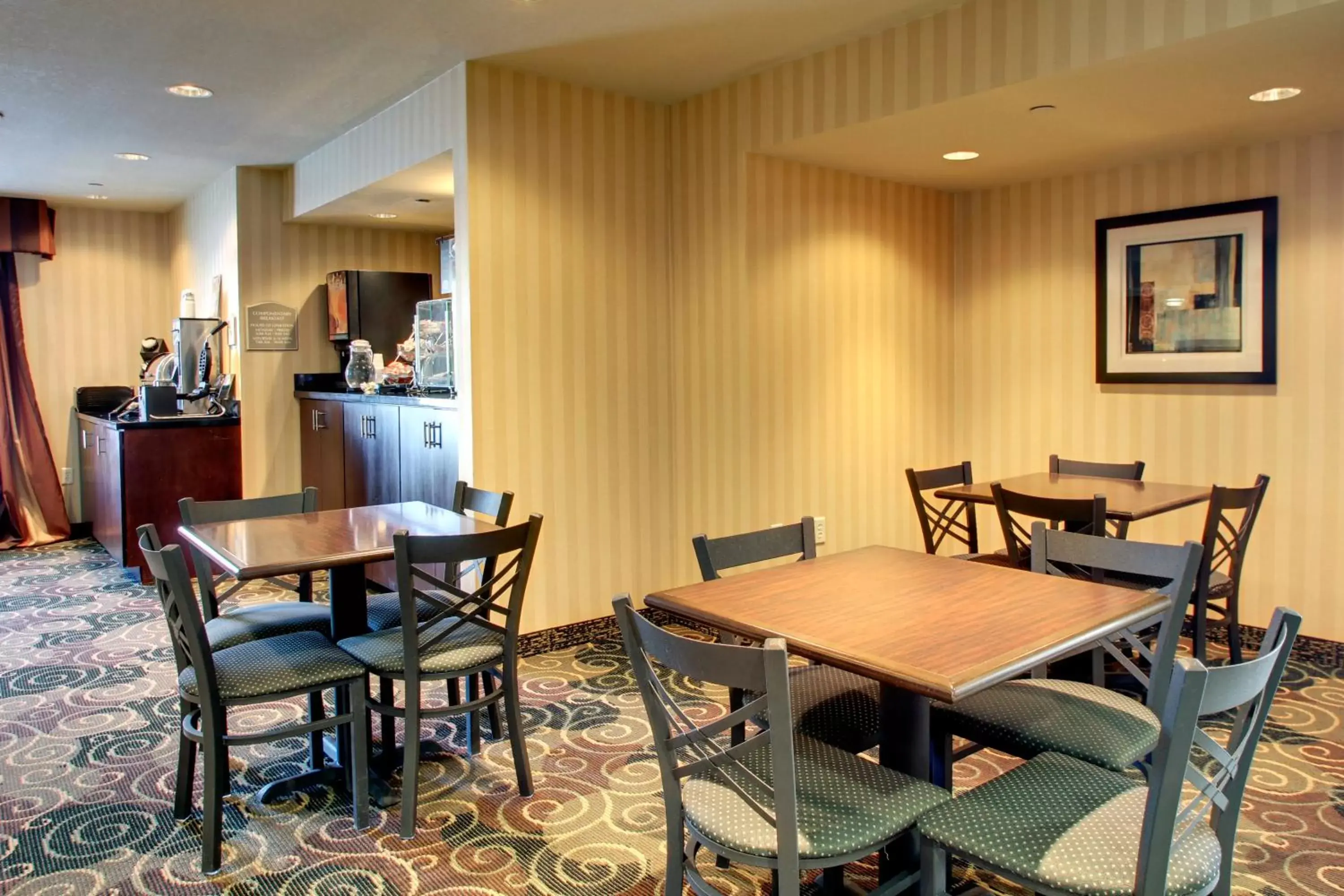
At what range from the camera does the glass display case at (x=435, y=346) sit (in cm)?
423

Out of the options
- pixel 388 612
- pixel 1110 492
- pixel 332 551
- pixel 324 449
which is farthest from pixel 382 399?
pixel 1110 492

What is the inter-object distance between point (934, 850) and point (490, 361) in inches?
108

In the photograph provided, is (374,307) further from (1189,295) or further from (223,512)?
(1189,295)

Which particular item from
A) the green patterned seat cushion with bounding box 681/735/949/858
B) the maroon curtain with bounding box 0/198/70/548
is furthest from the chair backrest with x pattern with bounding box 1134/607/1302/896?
the maroon curtain with bounding box 0/198/70/548

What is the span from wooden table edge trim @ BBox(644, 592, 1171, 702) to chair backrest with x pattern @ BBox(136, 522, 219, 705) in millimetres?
1088

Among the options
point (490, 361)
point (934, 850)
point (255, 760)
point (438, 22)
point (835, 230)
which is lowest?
point (255, 760)

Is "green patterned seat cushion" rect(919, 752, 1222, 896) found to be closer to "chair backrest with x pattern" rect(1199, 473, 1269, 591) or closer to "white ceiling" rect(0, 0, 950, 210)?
"chair backrest with x pattern" rect(1199, 473, 1269, 591)

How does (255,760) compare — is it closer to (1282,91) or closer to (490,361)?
(490,361)

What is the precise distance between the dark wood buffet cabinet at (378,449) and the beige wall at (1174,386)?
283cm

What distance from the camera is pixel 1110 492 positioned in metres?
3.51

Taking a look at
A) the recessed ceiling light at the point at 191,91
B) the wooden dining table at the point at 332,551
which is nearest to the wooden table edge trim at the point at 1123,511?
the wooden dining table at the point at 332,551

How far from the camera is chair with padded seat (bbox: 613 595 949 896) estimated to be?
1420 mm

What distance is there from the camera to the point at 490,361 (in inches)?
149

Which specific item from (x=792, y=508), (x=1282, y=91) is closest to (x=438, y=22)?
(x=792, y=508)
